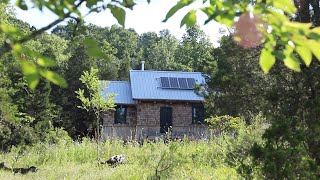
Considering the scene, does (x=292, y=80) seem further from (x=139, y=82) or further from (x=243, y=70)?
(x=139, y=82)

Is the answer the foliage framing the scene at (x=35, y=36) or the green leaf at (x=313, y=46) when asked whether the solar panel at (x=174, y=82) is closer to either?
the foliage framing the scene at (x=35, y=36)

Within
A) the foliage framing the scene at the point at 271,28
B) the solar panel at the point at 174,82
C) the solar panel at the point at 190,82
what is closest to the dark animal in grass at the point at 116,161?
the foliage framing the scene at the point at 271,28

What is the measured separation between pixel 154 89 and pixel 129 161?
1412 cm

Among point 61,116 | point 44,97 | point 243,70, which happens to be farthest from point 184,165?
point 61,116

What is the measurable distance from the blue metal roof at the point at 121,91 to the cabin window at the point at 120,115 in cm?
53

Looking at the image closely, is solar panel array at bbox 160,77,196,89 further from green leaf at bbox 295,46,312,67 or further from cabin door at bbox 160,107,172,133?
green leaf at bbox 295,46,312,67

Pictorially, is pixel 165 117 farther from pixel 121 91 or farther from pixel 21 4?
pixel 21 4

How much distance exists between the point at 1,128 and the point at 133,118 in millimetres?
10568

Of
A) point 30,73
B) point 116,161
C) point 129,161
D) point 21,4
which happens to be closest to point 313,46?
point 30,73

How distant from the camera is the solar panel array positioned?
24844mm

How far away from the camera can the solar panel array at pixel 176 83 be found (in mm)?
24844

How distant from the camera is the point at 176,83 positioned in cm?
2508

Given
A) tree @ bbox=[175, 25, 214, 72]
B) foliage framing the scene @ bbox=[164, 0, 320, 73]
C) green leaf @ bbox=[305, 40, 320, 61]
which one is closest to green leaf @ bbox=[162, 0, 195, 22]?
foliage framing the scene @ bbox=[164, 0, 320, 73]

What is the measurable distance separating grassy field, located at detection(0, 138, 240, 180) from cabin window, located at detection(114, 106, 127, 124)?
10.8m
